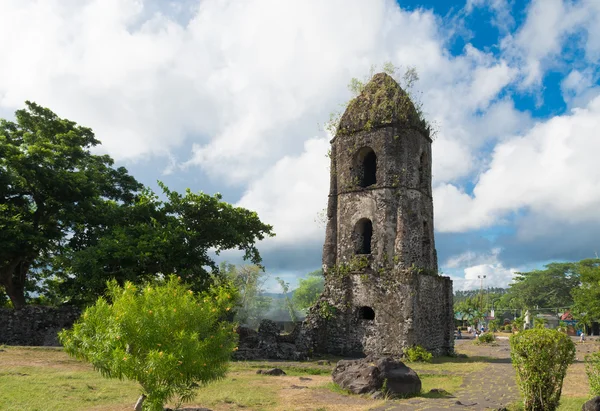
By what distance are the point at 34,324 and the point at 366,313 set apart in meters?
12.1

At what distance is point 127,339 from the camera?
6469mm

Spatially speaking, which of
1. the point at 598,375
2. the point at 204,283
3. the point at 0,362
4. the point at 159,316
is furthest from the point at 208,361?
the point at 204,283

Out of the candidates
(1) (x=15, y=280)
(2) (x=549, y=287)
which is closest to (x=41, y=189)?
(1) (x=15, y=280)

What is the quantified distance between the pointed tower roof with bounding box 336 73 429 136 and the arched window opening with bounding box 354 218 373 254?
374 centimetres

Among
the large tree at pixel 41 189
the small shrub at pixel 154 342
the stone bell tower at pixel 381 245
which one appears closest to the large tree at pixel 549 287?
the stone bell tower at pixel 381 245

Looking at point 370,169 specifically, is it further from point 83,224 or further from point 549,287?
point 549,287

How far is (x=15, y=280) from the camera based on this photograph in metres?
20.1

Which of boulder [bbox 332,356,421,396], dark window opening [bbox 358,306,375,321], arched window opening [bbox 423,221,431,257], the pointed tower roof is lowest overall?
boulder [bbox 332,356,421,396]

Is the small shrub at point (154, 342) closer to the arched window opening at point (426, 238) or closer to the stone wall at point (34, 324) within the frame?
the stone wall at point (34, 324)

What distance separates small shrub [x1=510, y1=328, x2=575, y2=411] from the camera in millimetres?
7551

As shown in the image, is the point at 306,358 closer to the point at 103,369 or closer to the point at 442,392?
the point at 442,392

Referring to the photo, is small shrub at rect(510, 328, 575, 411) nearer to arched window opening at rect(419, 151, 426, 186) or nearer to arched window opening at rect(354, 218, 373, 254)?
arched window opening at rect(354, 218, 373, 254)

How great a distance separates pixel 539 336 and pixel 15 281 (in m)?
19.6

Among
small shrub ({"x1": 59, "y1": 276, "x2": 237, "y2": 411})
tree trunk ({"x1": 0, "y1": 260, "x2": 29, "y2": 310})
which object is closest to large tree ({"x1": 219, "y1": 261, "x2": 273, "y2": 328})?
tree trunk ({"x1": 0, "y1": 260, "x2": 29, "y2": 310})
